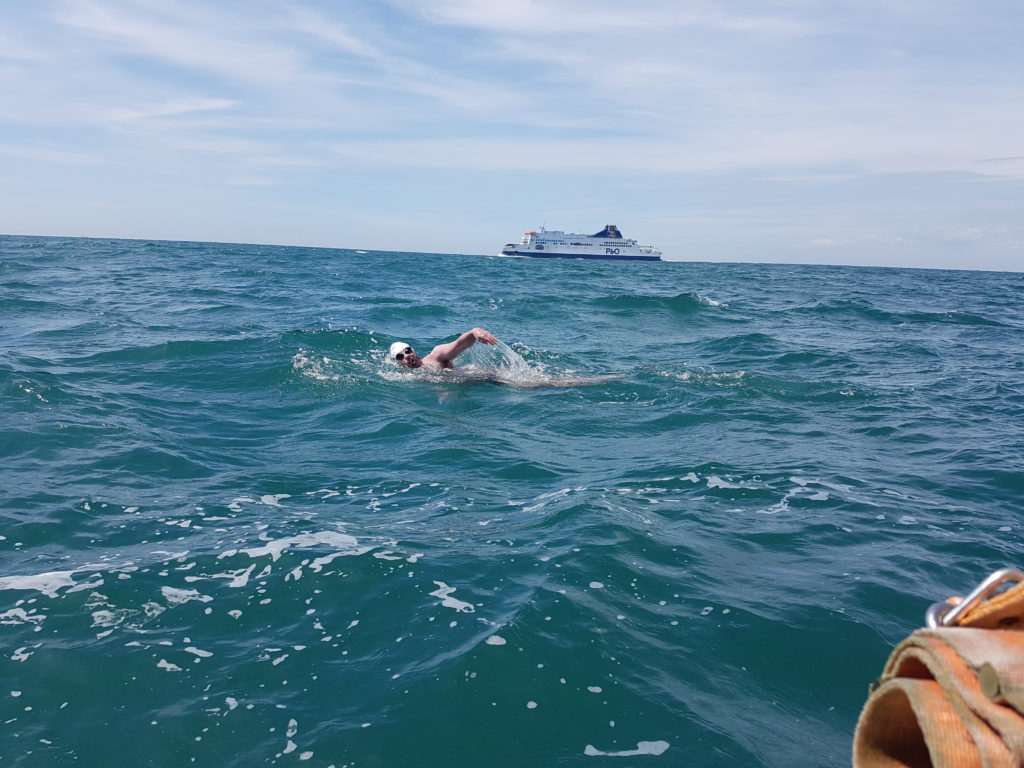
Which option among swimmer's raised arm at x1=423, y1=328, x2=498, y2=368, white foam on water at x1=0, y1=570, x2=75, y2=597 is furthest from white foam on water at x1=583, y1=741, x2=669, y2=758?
swimmer's raised arm at x1=423, y1=328, x2=498, y2=368

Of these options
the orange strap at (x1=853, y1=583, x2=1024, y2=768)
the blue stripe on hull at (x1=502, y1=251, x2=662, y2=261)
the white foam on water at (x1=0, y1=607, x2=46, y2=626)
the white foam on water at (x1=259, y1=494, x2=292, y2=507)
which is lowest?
the white foam on water at (x1=0, y1=607, x2=46, y2=626)

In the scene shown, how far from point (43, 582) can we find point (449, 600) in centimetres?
295

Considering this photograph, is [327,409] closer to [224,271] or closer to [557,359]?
[557,359]

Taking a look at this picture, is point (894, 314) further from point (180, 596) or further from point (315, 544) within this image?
point (180, 596)

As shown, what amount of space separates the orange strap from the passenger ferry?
10599 centimetres

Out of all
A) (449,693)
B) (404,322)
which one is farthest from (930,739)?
(404,322)

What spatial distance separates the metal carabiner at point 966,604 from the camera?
5.13 feet

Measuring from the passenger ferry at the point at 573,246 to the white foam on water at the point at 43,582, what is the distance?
10298 centimetres

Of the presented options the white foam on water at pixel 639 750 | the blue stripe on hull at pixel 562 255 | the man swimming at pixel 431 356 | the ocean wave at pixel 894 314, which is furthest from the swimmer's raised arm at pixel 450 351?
the blue stripe on hull at pixel 562 255

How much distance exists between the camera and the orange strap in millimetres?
1311

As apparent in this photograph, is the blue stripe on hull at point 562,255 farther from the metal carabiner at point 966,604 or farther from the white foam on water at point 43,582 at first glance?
the metal carabiner at point 966,604

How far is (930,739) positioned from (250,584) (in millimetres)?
4642

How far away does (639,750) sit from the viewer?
3334mm

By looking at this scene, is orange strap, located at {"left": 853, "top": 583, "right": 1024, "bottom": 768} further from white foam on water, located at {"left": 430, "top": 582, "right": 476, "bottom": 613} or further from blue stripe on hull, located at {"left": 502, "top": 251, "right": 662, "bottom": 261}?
blue stripe on hull, located at {"left": 502, "top": 251, "right": 662, "bottom": 261}
